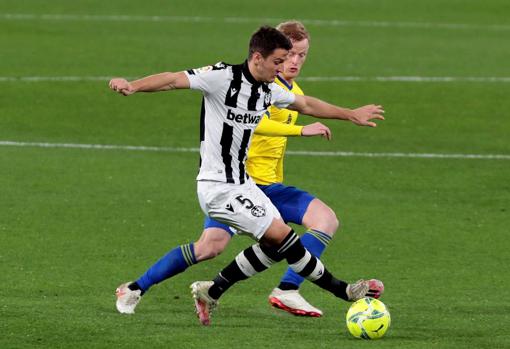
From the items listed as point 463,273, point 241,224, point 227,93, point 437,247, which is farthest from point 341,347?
point 437,247

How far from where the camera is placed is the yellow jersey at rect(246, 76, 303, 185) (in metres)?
10.9

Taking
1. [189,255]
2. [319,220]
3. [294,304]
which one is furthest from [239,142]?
[294,304]

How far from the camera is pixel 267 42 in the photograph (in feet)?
31.7

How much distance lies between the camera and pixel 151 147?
62.1 feet

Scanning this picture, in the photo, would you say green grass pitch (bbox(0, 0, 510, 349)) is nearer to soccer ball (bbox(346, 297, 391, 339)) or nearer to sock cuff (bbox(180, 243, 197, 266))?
soccer ball (bbox(346, 297, 391, 339))

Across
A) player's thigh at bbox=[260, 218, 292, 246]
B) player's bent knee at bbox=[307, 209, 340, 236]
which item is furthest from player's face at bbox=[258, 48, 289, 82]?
player's bent knee at bbox=[307, 209, 340, 236]

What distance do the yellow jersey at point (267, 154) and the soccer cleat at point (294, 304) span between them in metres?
0.92

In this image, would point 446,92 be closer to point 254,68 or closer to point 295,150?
point 295,150

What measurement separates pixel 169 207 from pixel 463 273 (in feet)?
13.1

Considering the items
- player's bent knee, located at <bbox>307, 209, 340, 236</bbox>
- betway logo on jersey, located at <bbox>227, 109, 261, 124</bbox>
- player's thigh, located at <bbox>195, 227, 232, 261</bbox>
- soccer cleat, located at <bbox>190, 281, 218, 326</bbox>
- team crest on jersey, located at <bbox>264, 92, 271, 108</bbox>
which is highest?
team crest on jersey, located at <bbox>264, 92, 271, 108</bbox>

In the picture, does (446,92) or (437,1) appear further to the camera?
(437,1)

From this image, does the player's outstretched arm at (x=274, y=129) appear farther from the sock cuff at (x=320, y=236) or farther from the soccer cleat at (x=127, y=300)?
the soccer cleat at (x=127, y=300)

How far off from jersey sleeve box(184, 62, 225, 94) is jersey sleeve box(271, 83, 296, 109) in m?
0.49

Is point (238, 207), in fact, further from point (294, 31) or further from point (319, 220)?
point (294, 31)
